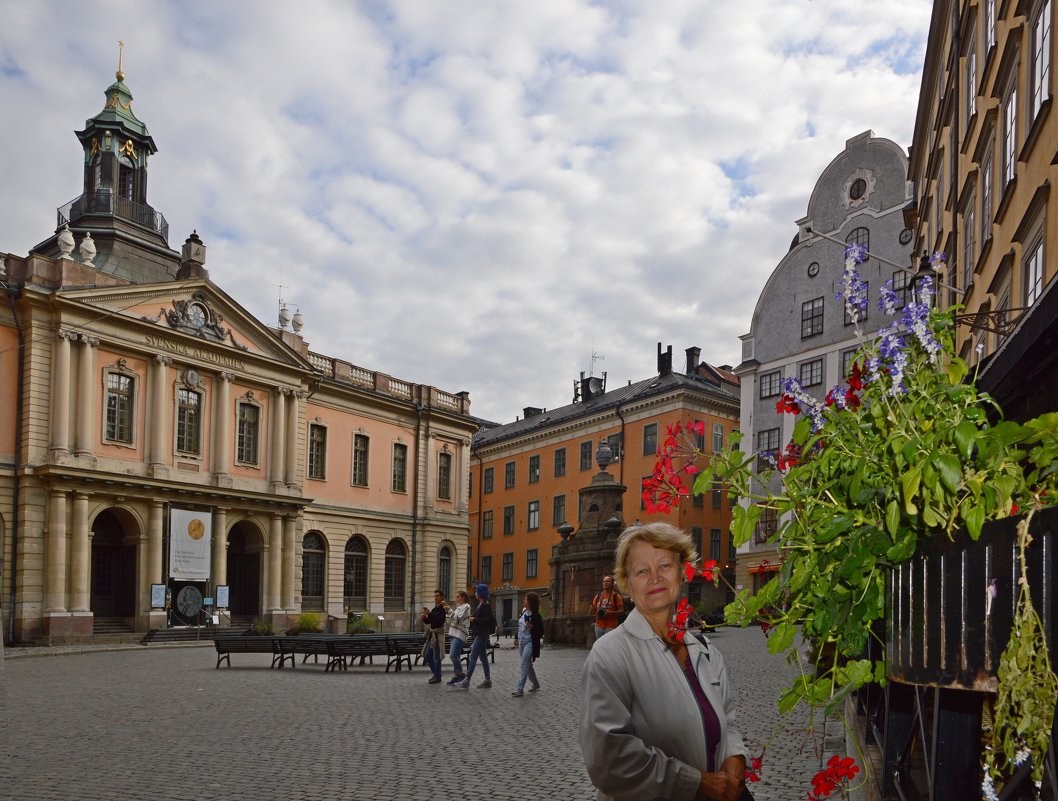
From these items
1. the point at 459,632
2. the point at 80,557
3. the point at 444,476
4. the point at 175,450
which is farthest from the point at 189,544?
the point at 459,632

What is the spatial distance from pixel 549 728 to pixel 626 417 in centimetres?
4228

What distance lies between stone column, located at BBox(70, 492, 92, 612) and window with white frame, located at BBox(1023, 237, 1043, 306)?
29808 millimetres

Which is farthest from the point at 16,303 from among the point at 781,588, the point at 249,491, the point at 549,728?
the point at 781,588

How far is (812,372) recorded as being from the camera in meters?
40.8

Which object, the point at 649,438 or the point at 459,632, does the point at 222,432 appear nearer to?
the point at 459,632

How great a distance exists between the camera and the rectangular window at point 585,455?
55406 millimetres

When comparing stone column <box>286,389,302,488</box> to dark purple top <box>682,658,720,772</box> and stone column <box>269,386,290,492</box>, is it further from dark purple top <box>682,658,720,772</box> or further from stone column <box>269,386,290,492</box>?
dark purple top <box>682,658,720,772</box>

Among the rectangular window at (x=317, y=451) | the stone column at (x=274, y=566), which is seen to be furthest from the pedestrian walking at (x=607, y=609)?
the rectangular window at (x=317, y=451)

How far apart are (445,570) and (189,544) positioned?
1644 cm

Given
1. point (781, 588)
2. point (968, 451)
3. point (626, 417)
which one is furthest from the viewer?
point (626, 417)

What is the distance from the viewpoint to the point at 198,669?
72.9 feet

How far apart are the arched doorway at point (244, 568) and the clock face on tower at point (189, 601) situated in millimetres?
4142

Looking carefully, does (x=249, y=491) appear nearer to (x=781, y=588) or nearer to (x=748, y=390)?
(x=748, y=390)

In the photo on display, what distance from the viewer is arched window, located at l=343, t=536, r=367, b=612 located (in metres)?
45.3
